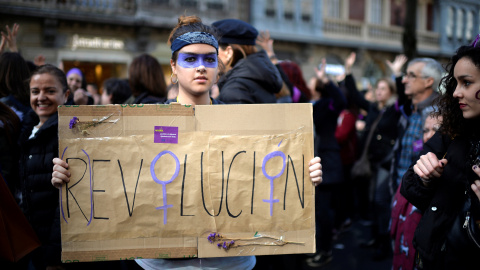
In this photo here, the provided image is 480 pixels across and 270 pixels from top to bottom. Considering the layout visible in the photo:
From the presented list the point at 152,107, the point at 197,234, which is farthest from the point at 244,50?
the point at 197,234

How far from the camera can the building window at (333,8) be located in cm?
1934

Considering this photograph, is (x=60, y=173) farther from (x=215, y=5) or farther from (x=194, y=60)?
(x=215, y=5)

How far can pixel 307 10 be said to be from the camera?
1850cm

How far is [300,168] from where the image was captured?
1.85 meters

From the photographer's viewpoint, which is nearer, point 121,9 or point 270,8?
point 121,9

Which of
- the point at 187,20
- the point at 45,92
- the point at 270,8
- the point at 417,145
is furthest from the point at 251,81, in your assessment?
the point at 270,8

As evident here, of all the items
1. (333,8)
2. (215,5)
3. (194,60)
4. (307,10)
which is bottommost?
(194,60)

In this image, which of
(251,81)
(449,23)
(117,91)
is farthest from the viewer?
(449,23)

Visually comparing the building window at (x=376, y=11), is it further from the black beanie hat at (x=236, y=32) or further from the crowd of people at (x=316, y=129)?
the black beanie hat at (x=236, y=32)

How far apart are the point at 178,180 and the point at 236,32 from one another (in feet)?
4.72

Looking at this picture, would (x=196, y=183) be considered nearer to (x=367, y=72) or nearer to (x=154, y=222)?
(x=154, y=222)

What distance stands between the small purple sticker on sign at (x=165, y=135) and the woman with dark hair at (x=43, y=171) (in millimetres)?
1007

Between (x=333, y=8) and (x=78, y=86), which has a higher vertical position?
(x=333, y=8)

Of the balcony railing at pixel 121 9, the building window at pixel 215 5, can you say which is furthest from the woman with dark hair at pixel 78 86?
the building window at pixel 215 5
